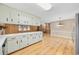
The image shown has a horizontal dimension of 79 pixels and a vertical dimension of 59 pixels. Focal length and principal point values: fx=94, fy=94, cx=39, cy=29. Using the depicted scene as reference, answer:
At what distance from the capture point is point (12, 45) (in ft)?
10.7

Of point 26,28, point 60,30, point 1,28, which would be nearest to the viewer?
point 1,28

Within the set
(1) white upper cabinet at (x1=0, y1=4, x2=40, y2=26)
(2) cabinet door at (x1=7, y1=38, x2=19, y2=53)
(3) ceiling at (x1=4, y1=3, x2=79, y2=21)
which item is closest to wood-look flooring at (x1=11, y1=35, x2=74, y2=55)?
(2) cabinet door at (x1=7, y1=38, x2=19, y2=53)

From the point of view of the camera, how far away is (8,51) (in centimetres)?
307

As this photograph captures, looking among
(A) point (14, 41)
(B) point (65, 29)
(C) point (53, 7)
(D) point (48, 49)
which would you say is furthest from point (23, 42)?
(B) point (65, 29)

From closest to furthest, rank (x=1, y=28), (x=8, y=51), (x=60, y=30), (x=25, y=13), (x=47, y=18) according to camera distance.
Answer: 1. (x=8, y=51)
2. (x=1, y=28)
3. (x=25, y=13)
4. (x=47, y=18)
5. (x=60, y=30)

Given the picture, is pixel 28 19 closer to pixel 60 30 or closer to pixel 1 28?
pixel 1 28

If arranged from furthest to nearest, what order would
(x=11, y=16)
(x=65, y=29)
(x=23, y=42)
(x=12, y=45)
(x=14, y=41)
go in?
(x=65, y=29), (x=23, y=42), (x=11, y=16), (x=14, y=41), (x=12, y=45)

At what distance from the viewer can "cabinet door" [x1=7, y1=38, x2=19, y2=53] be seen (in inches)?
122

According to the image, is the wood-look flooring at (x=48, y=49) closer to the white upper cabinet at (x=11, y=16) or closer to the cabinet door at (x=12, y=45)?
the cabinet door at (x=12, y=45)

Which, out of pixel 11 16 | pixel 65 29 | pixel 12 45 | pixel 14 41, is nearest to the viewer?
pixel 12 45

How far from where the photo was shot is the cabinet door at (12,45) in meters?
3.11

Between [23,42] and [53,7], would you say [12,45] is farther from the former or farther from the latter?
[53,7]

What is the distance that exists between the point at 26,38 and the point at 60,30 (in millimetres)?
4447
